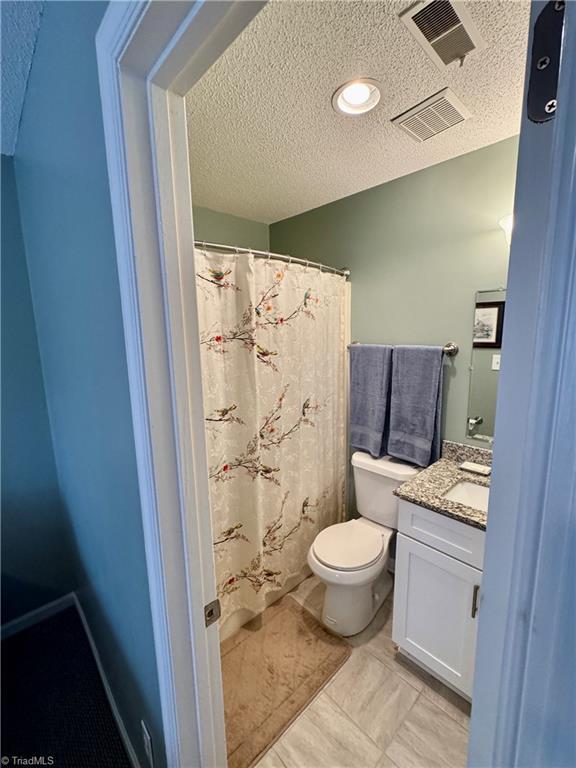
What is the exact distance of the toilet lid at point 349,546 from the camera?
5.32ft

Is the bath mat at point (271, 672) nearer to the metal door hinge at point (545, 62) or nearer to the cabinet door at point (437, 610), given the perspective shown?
the cabinet door at point (437, 610)

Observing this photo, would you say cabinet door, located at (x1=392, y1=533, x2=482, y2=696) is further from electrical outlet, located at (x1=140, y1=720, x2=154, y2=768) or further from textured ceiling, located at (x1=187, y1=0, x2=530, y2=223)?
textured ceiling, located at (x1=187, y1=0, x2=530, y2=223)

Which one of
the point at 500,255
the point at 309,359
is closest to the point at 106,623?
the point at 309,359

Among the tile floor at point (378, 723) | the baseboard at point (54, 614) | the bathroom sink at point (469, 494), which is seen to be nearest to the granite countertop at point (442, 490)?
the bathroom sink at point (469, 494)

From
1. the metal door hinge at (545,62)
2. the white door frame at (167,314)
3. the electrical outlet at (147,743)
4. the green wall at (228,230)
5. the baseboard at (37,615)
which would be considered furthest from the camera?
the green wall at (228,230)

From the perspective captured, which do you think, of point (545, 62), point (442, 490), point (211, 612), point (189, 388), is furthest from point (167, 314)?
point (442, 490)

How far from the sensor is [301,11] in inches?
34.2

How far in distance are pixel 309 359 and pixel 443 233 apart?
0.97 meters

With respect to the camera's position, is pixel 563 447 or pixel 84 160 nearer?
pixel 563 447

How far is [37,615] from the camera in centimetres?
180

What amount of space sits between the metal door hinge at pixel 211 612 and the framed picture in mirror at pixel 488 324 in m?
1.59

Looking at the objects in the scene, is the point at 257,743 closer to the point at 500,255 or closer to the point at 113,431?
the point at 113,431

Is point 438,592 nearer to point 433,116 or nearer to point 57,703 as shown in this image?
point 57,703

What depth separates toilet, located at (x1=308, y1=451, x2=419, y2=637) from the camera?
5.30 ft
